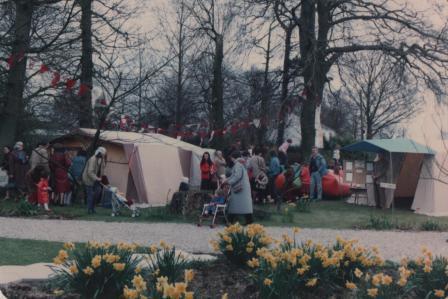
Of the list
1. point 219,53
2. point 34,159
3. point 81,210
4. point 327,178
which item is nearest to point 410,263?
point 81,210

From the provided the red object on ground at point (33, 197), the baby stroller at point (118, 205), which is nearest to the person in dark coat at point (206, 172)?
the baby stroller at point (118, 205)

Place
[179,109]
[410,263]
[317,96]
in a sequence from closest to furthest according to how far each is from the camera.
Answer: [410,263]
[317,96]
[179,109]

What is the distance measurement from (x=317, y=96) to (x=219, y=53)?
672 centimetres

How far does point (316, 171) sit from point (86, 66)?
7495 mm

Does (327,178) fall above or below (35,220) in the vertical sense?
above

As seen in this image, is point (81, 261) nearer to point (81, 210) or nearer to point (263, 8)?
point (81, 210)

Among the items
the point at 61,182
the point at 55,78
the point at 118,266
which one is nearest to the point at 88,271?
the point at 118,266

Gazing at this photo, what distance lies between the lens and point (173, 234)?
1141 cm

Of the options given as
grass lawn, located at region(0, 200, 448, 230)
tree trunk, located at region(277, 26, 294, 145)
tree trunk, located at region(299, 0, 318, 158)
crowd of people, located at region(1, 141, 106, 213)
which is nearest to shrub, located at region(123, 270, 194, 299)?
grass lawn, located at region(0, 200, 448, 230)

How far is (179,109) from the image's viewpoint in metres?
35.3

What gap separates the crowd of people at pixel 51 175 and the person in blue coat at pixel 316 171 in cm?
665

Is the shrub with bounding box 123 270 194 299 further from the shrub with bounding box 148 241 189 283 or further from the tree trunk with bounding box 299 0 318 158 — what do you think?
the tree trunk with bounding box 299 0 318 158

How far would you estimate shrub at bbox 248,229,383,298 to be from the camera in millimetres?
5598

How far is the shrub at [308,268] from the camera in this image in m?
5.60
